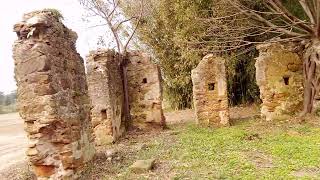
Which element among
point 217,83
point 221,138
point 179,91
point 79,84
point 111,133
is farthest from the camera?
point 179,91

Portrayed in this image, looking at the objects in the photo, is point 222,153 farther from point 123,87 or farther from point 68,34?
point 123,87

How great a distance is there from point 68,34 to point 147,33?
33.0 ft

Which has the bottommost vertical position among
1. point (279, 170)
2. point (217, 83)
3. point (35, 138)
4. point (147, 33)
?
point (279, 170)

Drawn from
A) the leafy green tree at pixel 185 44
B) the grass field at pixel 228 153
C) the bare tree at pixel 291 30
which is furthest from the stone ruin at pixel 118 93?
the bare tree at pixel 291 30

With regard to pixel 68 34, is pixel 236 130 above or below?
below

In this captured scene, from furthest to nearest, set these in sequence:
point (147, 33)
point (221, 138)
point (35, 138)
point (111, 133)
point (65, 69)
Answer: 1. point (147, 33)
2. point (111, 133)
3. point (221, 138)
4. point (65, 69)
5. point (35, 138)

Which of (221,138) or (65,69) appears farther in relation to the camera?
(221,138)

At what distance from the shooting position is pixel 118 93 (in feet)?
38.8

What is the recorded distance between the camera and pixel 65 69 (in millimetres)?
7020

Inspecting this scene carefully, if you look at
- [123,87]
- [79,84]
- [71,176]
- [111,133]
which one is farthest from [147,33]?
[71,176]

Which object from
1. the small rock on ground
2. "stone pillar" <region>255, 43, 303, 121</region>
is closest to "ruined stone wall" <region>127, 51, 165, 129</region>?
"stone pillar" <region>255, 43, 303, 121</region>

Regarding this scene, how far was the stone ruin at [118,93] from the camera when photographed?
10406mm

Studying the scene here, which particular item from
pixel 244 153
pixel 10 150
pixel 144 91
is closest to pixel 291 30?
pixel 144 91

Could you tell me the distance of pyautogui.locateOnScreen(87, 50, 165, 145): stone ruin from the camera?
10.4 metres
